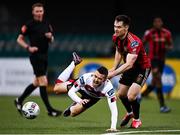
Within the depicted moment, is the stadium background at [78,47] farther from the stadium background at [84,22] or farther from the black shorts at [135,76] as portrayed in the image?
the black shorts at [135,76]

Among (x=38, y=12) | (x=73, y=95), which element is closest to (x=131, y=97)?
(x=73, y=95)

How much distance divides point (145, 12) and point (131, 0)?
0.88 metres

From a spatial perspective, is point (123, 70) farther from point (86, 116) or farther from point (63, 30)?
point (63, 30)

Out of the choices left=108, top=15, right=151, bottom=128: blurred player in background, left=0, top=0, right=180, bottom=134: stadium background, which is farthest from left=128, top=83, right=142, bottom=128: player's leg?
left=0, top=0, right=180, bottom=134: stadium background

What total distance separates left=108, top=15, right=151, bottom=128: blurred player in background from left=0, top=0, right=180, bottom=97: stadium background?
1077cm

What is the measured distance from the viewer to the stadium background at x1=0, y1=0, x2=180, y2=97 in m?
24.2

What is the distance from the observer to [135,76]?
12453 mm

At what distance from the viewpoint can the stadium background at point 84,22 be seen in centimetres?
2416

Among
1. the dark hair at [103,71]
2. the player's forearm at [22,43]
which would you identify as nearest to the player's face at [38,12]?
the player's forearm at [22,43]

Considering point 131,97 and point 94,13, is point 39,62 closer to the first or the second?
point 131,97

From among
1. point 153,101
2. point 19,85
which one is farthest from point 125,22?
point 19,85

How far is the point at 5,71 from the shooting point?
68.7ft

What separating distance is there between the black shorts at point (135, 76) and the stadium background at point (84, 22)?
1076 centimetres

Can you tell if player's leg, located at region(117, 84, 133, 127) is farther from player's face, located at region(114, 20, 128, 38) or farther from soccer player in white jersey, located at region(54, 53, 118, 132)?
player's face, located at region(114, 20, 128, 38)
